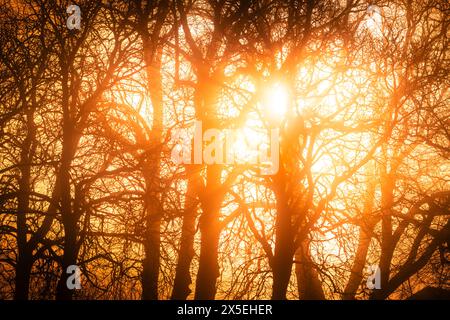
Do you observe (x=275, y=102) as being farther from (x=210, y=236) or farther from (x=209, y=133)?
(x=210, y=236)

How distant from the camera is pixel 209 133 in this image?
8219 millimetres

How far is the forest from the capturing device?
757 centimetres

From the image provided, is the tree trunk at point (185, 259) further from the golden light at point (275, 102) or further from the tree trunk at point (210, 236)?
the golden light at point (275, 102)

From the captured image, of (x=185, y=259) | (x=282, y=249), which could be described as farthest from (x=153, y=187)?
(x=282, y=249)

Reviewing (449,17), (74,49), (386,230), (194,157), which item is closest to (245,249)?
(194,157)

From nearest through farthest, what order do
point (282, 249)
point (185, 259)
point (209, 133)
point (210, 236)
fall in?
point (282, 249), point (209, 133), point (210, 236), point (185, 259)

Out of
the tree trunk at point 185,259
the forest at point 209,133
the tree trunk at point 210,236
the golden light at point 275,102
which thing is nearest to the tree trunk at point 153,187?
the forest at point 209,133

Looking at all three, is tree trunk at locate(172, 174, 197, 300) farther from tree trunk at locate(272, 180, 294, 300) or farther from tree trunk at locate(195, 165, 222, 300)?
tree trunk at locate(272, 180, 294, 300)

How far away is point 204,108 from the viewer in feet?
27.1

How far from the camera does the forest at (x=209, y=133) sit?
7570 millimetres

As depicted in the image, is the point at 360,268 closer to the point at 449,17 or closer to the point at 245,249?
the point at 245,249

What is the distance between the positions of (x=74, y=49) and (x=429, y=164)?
795 centimetres

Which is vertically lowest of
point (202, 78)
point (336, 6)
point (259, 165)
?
point (259, 165)

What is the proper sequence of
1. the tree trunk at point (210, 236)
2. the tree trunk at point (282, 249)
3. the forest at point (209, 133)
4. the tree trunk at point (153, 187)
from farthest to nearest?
the tree trunk at point (210, 236) < the tree trunk at point (153, 187) < the forest at point (209, 133) < the tree trunk at point (282, 249)
